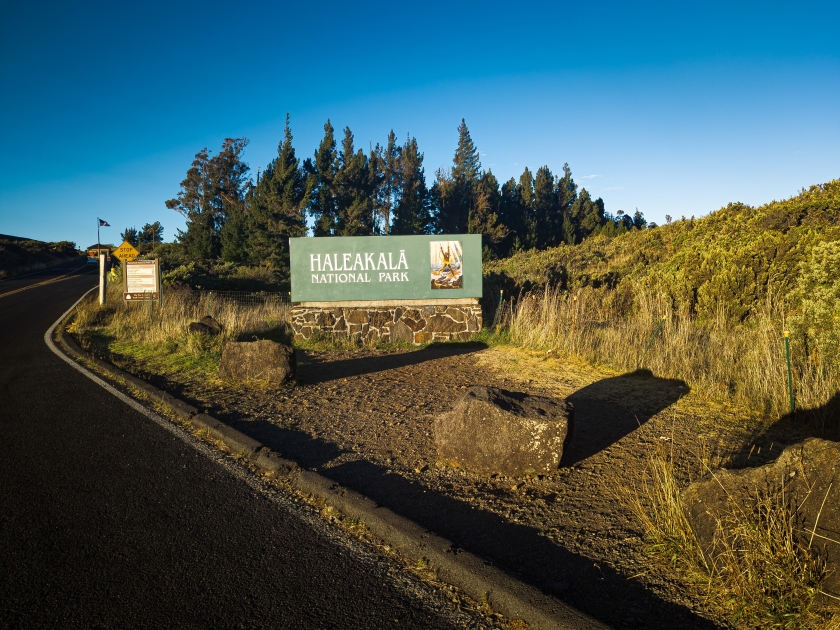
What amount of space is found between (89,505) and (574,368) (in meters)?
7.25

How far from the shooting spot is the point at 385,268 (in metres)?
13.8

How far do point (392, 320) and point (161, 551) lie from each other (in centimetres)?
1038

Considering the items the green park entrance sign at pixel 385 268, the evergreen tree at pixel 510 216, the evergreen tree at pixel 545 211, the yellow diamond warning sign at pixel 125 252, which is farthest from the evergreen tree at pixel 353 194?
the green park entrance sign at pixel 385 268

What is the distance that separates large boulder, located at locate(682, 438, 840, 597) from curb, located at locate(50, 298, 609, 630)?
42.5 inches

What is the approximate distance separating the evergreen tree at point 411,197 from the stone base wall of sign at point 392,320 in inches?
1431

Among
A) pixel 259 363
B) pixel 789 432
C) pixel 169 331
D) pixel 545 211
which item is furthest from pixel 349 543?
pixel 545 211

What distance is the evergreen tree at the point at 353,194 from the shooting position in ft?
155

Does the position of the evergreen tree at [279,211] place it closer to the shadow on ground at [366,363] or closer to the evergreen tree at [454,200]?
the evergreen tree at [454,200]

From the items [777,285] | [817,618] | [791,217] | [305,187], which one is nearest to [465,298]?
[777,285]

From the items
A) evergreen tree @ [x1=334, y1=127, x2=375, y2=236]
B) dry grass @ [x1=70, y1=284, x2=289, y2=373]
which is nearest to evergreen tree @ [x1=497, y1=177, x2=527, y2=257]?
evergreen tree @ [x1=334, y1=127, x2=375, y2=236]

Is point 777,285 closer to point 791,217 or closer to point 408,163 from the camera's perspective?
point 791,217

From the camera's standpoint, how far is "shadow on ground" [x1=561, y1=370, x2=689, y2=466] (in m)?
5.55

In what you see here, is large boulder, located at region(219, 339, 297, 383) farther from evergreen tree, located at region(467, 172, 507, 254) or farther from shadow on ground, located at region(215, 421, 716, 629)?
evergreen tree, located at region(467, 172, 507, 254)

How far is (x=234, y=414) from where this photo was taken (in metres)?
6.91
